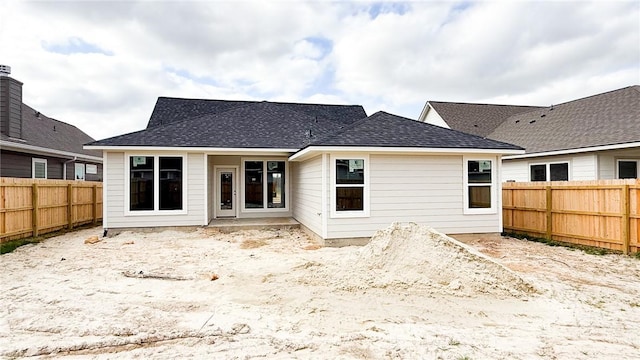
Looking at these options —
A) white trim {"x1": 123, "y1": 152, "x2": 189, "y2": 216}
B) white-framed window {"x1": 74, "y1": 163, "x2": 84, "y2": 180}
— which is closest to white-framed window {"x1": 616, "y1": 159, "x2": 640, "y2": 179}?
white trim {"x1": 123, "y1": 152, "x2": 189, "y2": 216}

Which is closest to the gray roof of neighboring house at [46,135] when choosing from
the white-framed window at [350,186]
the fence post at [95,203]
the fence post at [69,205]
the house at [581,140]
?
the fence post at [69,205]

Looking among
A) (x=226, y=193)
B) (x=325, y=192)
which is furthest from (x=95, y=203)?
(x=325, y=192)

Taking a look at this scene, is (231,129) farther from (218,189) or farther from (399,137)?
(399,137)

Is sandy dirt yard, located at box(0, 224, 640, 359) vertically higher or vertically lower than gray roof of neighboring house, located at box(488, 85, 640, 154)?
lower

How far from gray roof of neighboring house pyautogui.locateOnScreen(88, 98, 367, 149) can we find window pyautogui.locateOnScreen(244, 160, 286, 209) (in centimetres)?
124

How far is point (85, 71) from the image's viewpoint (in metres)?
17.1

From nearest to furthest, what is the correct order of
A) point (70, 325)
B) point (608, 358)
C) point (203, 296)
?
point (608, 358), point (70, 325), point (203, 296)

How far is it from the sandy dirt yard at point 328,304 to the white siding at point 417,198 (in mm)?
1765

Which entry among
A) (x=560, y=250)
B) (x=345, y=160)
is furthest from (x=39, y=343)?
(x=560, y=250)

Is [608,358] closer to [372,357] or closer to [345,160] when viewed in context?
[372,357]

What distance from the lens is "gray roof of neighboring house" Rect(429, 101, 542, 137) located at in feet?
66.1

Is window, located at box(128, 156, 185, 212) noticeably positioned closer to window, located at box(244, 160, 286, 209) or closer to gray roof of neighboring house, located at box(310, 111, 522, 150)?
window, located at box(244, 160, 286, 209)

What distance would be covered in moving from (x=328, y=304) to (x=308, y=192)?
21.0 feet

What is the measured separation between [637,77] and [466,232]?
1753cm
